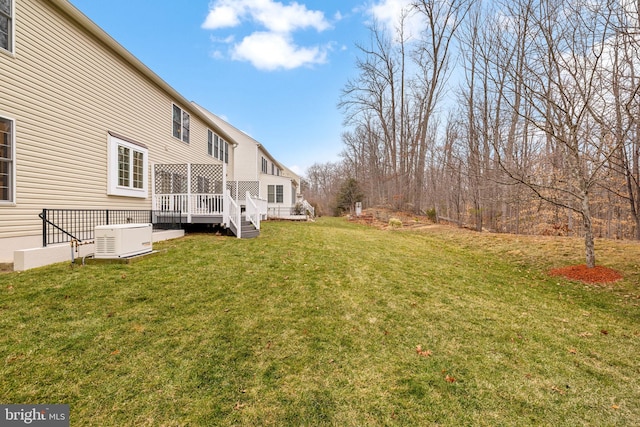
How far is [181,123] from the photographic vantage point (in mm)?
11680

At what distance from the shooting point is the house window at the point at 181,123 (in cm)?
1129

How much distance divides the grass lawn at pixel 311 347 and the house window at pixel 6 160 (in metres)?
1.95

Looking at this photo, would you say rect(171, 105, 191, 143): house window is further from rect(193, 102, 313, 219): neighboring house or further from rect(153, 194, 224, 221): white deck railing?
rect(193, 102, 313, 219): neighboring house

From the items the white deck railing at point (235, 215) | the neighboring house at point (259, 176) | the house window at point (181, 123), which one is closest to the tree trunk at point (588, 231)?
the white deck railing at point (235, 215)

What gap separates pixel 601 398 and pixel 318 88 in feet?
79.5

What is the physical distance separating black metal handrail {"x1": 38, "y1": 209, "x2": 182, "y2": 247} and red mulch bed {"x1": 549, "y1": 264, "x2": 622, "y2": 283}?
416 inches

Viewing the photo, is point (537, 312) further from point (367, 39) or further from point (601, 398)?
point (367, 39)

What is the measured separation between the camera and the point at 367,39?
21.9 metres

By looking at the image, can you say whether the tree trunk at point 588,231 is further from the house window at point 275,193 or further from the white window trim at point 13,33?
the house window at point 275,193

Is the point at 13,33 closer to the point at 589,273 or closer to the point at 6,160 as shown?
the point at 6,160

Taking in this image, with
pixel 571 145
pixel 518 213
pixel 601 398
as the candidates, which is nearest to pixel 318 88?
pixel 518 213

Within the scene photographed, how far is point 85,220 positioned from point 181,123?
639 cm

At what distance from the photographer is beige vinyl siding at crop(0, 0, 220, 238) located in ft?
18.1

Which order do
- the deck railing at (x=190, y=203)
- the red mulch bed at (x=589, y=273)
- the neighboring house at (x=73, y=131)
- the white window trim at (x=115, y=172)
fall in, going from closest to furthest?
the neighboring house at (x=73, y=131)
the red mulch bed at (x=589, y=273)
the white window trim at (x=115, y=172)
the deck railing at (x=190, y=203)
